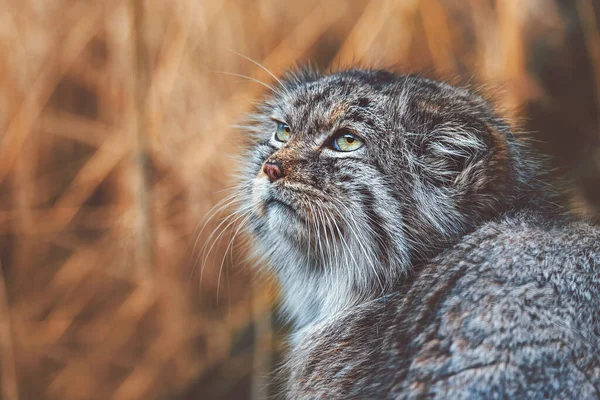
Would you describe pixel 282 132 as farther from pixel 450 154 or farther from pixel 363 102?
pixel 450 154

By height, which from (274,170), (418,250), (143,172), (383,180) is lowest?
(418,250)

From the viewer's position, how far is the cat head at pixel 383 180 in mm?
2354

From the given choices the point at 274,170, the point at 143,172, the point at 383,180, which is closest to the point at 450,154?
the point at 383,180

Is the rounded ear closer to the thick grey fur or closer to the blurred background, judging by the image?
the thick grey fur

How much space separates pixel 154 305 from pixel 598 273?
322 centimetres

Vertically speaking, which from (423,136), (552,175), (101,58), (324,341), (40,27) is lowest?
(324,341)

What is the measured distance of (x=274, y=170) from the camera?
7.98ft

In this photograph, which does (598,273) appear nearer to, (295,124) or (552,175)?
(552,175)

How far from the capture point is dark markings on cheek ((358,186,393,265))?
2.40 meters

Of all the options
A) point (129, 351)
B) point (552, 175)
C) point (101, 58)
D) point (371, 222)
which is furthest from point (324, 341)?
point (101, 58)

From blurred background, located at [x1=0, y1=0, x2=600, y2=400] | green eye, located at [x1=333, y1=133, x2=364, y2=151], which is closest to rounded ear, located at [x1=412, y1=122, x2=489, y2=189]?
green eye, located at [x1=333, y1=133, x2=364, y2=151]

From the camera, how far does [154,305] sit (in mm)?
4562

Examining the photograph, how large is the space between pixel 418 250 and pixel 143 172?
7.38 ft

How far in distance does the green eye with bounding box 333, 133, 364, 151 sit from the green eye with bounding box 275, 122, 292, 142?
0.31 metres
